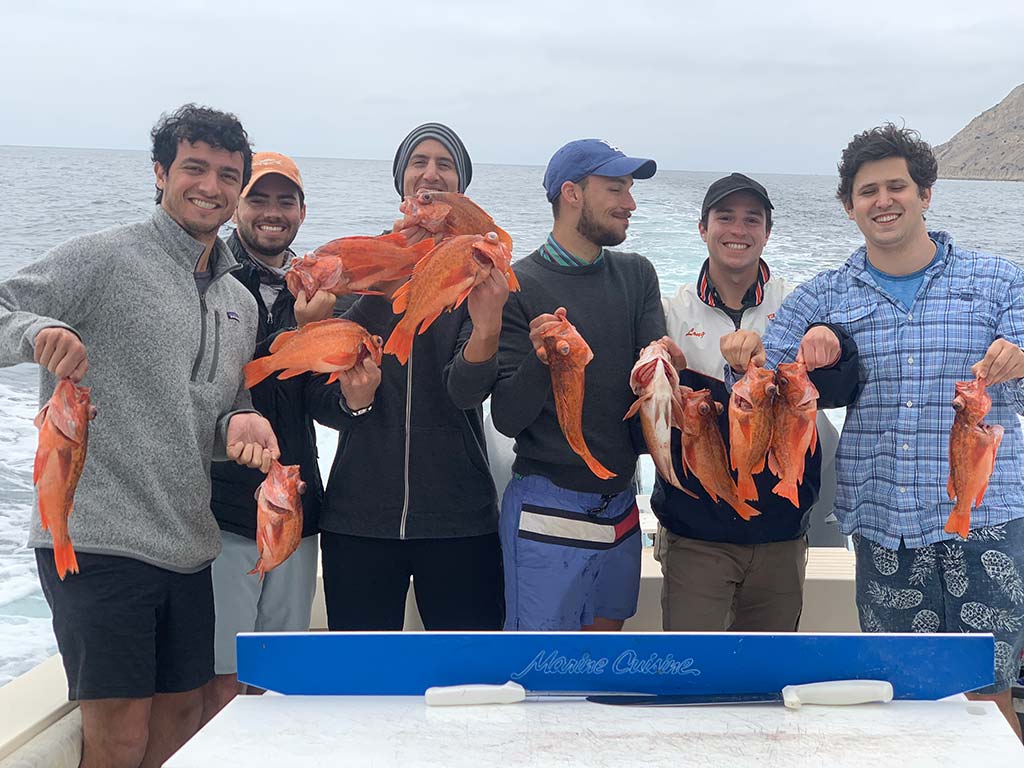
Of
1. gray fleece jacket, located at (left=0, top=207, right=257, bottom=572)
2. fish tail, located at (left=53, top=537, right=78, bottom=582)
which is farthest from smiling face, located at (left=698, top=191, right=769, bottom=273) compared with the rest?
fish tail, located at (left=53, top=537, right=78, bottom=582)

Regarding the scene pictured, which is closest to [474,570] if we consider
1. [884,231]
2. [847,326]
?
[847,326]

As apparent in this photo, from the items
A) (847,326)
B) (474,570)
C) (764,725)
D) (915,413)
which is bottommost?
(474,570)

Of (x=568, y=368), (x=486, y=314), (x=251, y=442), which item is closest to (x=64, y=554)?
(x=251, y=442)

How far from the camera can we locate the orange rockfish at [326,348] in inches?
104

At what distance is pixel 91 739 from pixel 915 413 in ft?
9.29

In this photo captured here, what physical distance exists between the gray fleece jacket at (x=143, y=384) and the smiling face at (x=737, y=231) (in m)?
1.82

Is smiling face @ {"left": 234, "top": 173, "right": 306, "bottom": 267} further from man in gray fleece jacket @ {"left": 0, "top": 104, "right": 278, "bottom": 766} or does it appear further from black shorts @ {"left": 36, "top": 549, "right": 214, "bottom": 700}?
black shorts @ {"left": 36, "top": 549, "right": 214, "bottom": 700}

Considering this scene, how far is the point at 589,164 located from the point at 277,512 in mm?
1715

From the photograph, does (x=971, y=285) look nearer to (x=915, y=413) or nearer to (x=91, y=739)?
(x=915, y=413)

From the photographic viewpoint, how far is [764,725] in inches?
75.4

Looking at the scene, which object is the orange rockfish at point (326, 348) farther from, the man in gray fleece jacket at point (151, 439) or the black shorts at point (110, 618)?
the black shorts at point (110, 618)

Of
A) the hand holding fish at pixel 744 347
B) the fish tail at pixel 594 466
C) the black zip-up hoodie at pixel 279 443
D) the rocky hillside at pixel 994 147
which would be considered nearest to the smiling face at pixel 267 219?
the black zip-up hoodie at pixel 279 443

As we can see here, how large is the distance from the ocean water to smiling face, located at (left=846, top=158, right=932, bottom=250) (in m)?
2.43

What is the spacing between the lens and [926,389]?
9.55ft
